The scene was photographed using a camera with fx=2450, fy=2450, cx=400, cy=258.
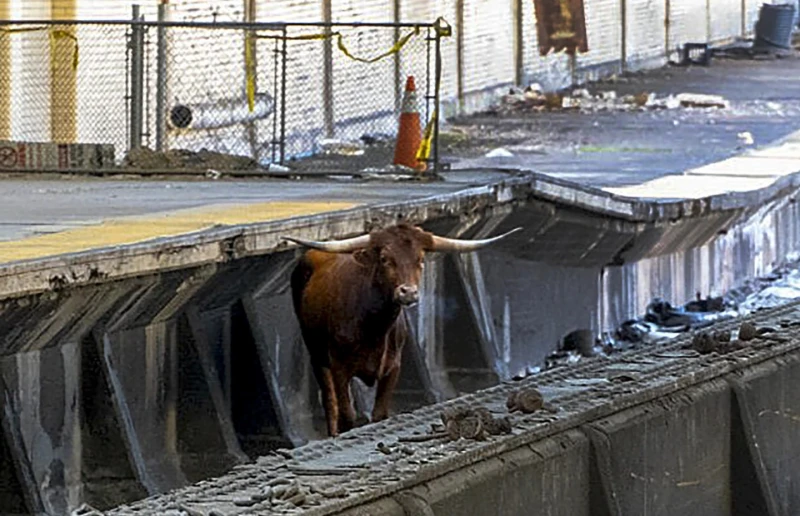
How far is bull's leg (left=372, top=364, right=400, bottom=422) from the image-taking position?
566 inches

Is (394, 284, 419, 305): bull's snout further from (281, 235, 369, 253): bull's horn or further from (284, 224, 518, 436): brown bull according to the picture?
(281, 235, 369, 253): bull's horn

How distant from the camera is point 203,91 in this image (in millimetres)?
26000

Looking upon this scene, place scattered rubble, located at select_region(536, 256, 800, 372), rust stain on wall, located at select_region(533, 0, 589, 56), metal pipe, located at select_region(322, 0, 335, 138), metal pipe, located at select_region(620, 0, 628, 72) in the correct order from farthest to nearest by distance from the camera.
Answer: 1. metal pipe, located at select_region(620, 0, 628, 72)
2. rust stain on wall, located at select_region(533, 0, 589, 56)
3. metal pipe, located at select_region(322, 0, 335, 138)
4. scattered rubble, located at select_region(536, 256, 800, 372)

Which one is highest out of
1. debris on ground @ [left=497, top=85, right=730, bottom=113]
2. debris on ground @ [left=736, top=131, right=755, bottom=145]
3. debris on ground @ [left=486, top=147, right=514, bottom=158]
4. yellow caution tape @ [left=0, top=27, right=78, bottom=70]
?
yellow caution tape @ [left=0, top=27, right=78, bottom=70]

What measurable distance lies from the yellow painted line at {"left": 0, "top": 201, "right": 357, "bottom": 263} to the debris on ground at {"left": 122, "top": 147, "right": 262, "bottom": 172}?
3.70 metres

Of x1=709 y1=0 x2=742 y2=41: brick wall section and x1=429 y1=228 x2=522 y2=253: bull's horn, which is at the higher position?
x1=709 y1=0 x2=742 y2=41: brick wall section

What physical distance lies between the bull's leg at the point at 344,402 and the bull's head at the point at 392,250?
675 mm

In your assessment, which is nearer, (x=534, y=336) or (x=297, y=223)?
(x=297, y=223)

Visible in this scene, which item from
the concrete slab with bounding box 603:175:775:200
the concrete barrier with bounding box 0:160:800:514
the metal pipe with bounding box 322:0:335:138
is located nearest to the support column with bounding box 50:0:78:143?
the concrete slab with bounding box 603:175:775:200

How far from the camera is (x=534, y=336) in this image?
19359 mm

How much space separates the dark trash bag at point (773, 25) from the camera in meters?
53.4

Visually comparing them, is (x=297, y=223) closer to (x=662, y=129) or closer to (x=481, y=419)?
(x=481, y=419)

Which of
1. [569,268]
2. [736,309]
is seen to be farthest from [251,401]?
[736,309]

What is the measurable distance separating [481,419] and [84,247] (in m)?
4.87
